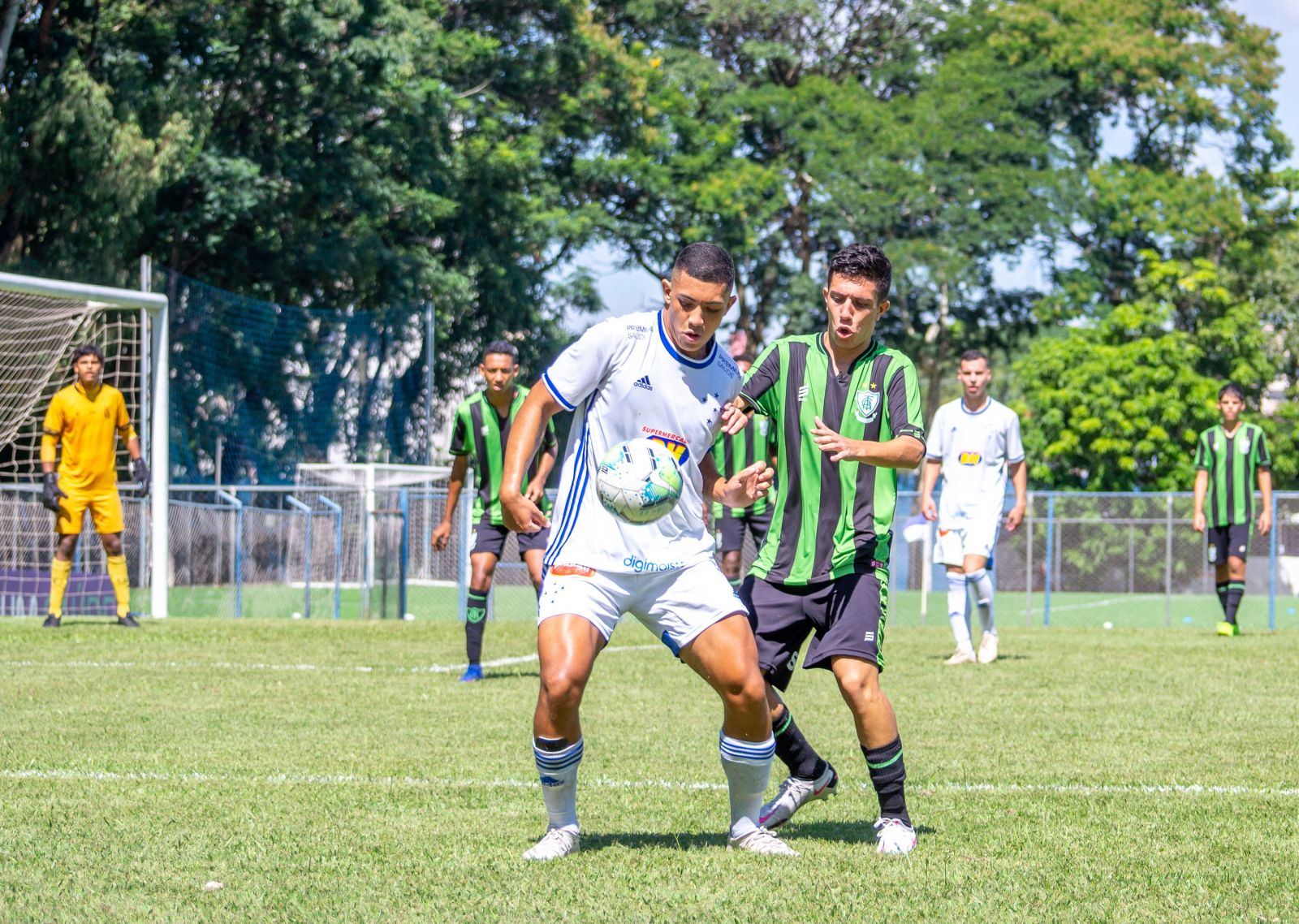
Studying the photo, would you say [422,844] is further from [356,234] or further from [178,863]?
[356,234]

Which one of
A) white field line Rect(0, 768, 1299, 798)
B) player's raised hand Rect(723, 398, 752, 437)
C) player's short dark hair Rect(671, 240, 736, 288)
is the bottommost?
white field line Rect(0, 768, 1299, 798)

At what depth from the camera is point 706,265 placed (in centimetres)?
516

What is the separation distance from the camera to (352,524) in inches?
934

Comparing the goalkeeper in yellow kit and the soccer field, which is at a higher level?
the goalkeeper in yellow kit

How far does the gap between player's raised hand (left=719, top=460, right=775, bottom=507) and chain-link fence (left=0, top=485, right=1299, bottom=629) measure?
14077mm

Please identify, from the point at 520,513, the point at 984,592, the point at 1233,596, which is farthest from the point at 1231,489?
the point at 520,513

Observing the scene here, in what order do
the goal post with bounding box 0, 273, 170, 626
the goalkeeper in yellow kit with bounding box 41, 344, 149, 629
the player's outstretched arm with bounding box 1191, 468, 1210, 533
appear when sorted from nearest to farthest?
the goalkeeper in yellow kit with bounding box 41, 344, 149, 629
the player's outstretched arm with bounding box 1191, 468, 1210, 533
the goal post with bounding box 0, 273, 170, 626

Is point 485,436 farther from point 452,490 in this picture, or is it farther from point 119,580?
point 119,580

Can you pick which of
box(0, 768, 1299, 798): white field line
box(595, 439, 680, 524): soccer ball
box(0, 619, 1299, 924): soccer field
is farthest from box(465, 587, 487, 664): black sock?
box(595, 439, 680, 524): soccer ball

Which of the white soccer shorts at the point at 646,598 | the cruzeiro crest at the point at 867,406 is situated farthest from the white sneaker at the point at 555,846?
the cruzeiro crest at the point at 867,406

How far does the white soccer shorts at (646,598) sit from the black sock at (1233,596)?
1303 centimetres

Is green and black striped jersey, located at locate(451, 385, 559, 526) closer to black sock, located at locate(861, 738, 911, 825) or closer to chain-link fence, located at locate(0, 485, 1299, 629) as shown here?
black sock, located at locate(861, 738, 911, 825)

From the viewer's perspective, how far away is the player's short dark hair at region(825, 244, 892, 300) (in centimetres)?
554

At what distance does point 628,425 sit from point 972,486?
8159 mm
